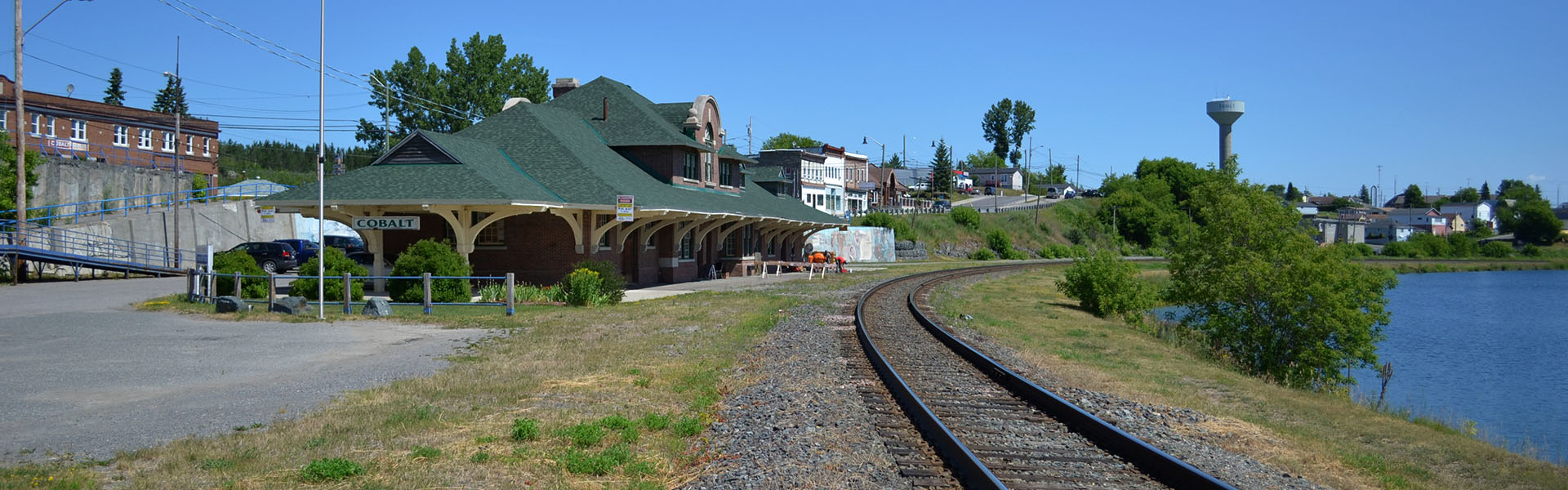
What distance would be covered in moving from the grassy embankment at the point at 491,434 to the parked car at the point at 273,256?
2836 cm

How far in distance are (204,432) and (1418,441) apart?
11.3 metres

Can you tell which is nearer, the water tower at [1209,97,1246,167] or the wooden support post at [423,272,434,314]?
the wooden support post at [423,272,434,314]

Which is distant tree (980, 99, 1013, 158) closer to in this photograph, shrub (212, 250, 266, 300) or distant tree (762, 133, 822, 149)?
distant tree (762, 133, 822, 149)

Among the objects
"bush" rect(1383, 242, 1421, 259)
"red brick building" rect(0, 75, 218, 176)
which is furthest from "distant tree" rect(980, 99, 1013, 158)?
"red brick building" rect(0, 75, 218, 176)

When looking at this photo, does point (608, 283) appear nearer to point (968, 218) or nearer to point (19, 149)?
point (19, 149)

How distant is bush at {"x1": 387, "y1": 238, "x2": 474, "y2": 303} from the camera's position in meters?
23.5

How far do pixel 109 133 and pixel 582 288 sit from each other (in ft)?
164

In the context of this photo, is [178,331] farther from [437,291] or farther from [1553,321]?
[1553,321]

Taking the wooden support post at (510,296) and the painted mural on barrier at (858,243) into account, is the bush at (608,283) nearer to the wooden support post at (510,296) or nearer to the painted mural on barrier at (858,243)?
the wooden support post at (510,296)

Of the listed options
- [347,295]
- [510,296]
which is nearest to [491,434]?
[510,296]

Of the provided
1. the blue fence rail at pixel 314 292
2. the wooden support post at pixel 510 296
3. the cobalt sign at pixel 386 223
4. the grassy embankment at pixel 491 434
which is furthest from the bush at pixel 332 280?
the grassy embankment at pixel 491 434

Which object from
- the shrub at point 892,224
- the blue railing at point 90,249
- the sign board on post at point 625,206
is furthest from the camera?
the shrub at point 892,224

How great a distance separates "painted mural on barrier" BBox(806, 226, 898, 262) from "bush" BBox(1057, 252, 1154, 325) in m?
27.9

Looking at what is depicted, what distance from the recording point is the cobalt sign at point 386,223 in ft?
83.5
